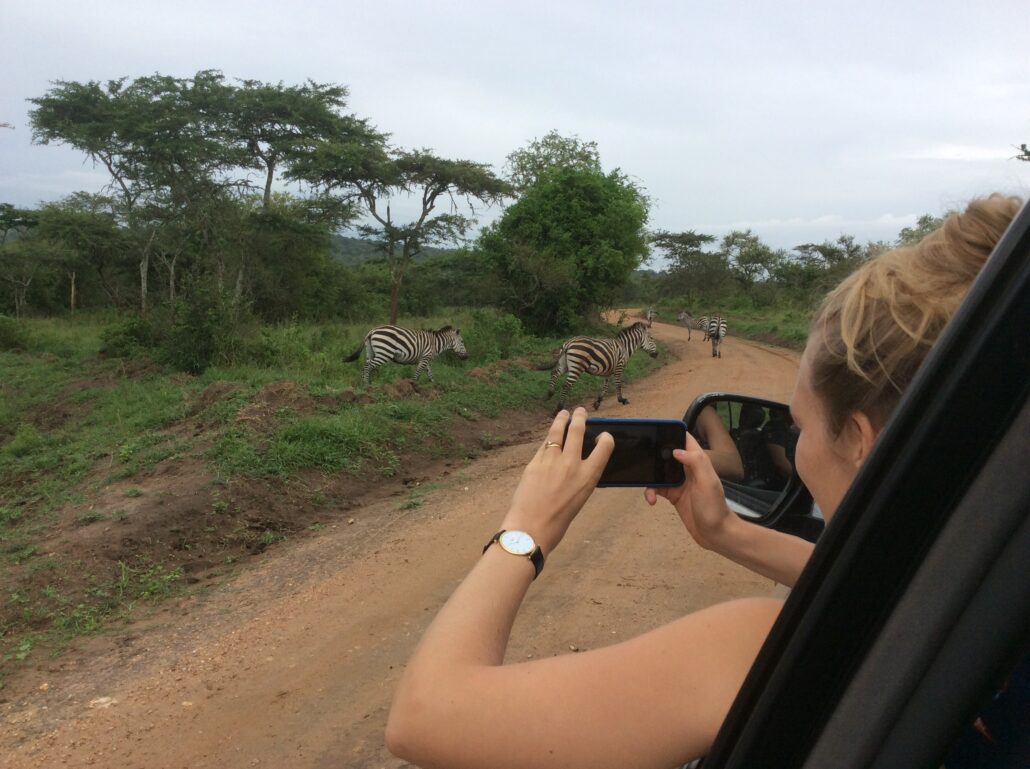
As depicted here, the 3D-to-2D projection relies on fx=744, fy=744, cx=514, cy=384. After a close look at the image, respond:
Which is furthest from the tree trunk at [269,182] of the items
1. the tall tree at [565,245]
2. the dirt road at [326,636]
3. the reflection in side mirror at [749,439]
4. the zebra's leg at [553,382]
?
the reflection in side mirror at [749,439]

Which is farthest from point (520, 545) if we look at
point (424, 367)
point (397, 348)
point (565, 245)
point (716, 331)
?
point (565, 245)

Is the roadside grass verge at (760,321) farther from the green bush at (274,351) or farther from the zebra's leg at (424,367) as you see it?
the green bush at (274,351)

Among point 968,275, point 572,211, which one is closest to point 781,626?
point 968,275

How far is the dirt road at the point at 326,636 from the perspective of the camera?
10.0ft

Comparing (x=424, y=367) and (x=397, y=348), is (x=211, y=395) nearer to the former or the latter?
(x=397, y=348)

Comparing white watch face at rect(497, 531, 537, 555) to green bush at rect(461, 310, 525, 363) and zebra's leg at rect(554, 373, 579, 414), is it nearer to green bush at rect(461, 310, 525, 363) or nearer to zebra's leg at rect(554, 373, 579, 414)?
zebra's leg at rect(554, 373, 579, 414)

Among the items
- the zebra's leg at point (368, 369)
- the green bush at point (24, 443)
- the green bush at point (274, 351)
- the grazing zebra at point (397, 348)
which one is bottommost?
the green bush at point (24, 443)

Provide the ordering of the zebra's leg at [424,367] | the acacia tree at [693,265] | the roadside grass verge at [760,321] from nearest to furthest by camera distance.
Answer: the zebra's leg at [424,367]
the roadside grass verge at [760,321]
the acacia tree at [693,265]

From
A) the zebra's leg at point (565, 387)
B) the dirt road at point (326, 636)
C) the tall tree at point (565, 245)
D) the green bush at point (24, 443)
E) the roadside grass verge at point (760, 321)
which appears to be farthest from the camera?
the roadside grass verge at point (760, 321)

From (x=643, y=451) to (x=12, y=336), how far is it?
19130 mm

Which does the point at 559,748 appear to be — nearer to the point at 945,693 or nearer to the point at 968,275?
the point at 945,693

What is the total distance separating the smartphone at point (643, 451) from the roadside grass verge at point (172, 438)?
392 centimetres

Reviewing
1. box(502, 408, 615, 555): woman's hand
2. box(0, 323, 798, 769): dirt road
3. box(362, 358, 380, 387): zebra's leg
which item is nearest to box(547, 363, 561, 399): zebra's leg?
box(362, 358, 380, 387): zebra's leg

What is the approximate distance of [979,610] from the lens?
0.72m
